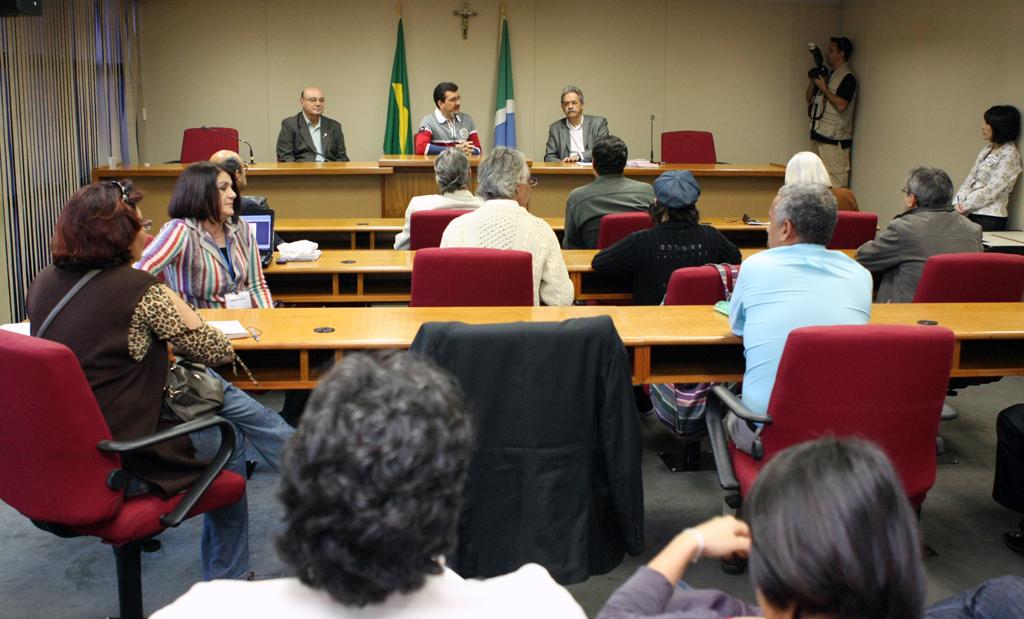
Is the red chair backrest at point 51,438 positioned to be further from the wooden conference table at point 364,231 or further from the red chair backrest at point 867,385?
the wooden conference table at point 364,231

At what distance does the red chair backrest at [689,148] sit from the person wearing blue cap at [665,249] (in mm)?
4498

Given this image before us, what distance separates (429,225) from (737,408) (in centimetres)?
254

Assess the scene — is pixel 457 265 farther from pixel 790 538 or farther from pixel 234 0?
pixel 234 0

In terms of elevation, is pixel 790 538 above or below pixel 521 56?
below

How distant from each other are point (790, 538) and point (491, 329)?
51.4 inches

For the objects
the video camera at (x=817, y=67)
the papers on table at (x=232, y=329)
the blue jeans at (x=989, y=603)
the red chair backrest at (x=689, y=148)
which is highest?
the video camera at (x=817, y=67)

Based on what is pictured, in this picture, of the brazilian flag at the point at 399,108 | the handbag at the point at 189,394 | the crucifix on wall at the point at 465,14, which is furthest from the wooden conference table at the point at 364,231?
the crucifix on wall at the point at 465,14

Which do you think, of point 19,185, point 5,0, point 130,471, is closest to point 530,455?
point 130,471

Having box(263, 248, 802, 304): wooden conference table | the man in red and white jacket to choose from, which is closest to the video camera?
the man in red and white jacket

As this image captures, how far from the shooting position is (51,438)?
90.0 inches

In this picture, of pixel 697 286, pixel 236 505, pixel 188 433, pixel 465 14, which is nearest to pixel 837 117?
pixel 465 14

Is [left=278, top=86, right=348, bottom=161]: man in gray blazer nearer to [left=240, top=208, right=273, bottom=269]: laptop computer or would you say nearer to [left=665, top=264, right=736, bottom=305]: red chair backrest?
[left=240, top=208, right=273, bottom=269]: laptop computer

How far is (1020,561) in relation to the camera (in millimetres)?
3318

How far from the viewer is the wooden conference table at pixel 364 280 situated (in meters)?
4.72
